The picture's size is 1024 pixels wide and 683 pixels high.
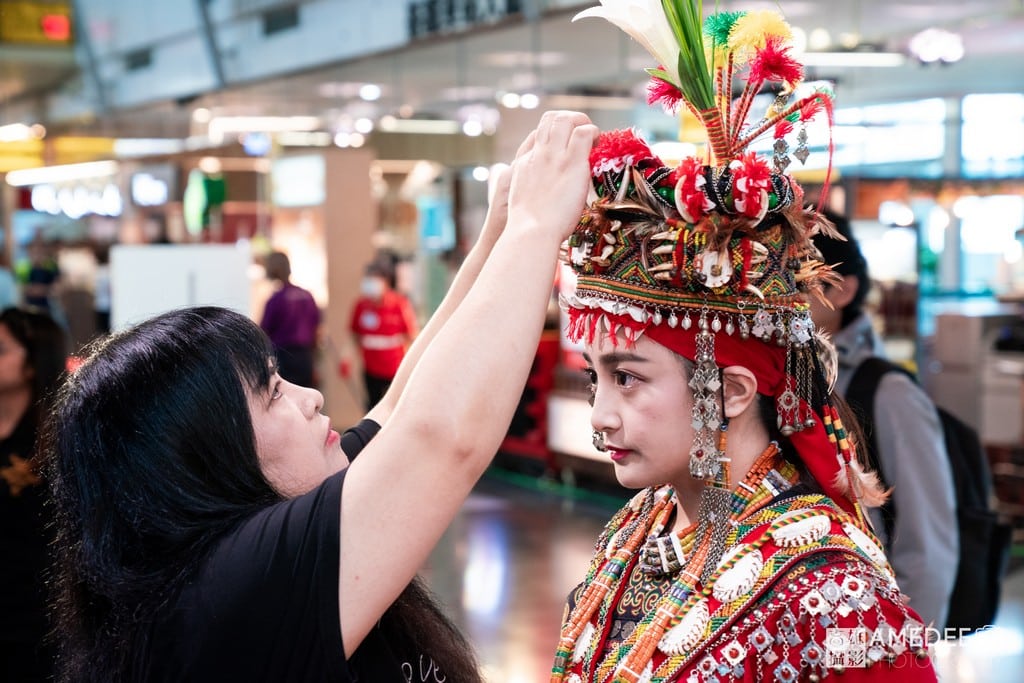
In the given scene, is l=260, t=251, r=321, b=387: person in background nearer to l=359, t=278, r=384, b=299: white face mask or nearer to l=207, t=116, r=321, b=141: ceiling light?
l=359, t=278, r=384, b=299: white face mask

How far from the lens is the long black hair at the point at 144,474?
4.33 feet

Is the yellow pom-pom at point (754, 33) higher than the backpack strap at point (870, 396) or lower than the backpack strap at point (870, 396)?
higher

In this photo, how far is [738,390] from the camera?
1.55m

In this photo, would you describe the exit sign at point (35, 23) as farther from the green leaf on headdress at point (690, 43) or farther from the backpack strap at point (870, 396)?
the green leaf on headdress at point (690, 43)

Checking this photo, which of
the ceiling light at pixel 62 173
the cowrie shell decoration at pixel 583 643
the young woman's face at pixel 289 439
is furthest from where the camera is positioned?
the ceiling light at pixel 62 173

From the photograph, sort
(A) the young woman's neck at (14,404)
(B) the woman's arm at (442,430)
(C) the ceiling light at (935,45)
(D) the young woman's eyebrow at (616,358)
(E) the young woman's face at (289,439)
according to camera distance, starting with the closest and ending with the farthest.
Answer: (B) the woman's arm at (442,430) → (E) the young woman's face at (289,439) → (D) the young woman's eyebrow at (616,358) → (A) the young woman's neck at (14,404) → (C) the ceiling light at (935,45)

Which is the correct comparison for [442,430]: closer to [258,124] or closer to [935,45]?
[935,45]

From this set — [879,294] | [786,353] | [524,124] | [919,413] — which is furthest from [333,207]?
[786,353]

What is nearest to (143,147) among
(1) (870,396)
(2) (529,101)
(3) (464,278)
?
(2) (529,101)

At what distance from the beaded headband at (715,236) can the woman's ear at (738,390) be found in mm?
13

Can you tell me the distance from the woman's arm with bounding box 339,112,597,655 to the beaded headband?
260mm

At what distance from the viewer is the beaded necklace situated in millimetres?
1500

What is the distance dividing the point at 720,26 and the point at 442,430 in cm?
68

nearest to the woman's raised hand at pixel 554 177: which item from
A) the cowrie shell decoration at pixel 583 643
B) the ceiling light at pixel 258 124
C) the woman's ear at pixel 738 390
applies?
the woman's ear at pixel 738 390
